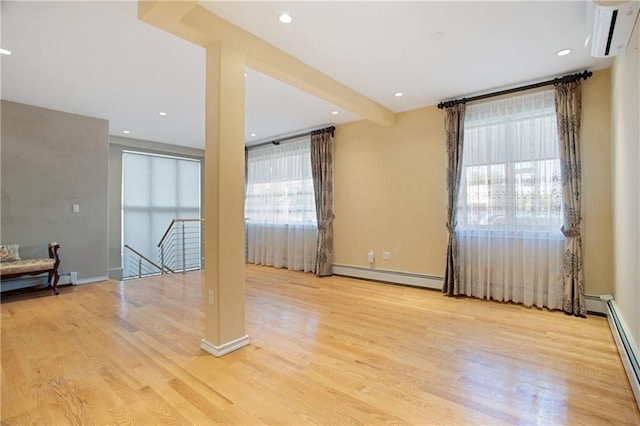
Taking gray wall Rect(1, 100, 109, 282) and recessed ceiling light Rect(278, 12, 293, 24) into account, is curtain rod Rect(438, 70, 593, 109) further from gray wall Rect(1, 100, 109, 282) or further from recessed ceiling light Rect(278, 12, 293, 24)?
gray wall Rect(1, 100, 109, 282)

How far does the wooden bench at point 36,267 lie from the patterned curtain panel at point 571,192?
662 centimetres

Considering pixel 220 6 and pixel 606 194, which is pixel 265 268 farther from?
A: pixel 606 194

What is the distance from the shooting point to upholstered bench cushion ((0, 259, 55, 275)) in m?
3.92

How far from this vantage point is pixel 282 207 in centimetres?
660

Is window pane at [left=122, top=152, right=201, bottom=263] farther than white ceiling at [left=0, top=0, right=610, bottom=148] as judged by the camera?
Yes

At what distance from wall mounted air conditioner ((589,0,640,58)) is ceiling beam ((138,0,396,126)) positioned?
2.35 metres

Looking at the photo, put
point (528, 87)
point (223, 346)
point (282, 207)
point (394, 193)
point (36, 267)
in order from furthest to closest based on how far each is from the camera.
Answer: point (282, 207) < point (394, 193) < point (36, 267) < point (528, 87) < point (223, 346)

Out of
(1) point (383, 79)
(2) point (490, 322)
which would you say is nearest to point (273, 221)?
(1) point (383, 79)

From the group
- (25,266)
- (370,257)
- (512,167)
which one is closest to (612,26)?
(512,167)

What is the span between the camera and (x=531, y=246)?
381 cm

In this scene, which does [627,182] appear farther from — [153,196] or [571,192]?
[153,196]

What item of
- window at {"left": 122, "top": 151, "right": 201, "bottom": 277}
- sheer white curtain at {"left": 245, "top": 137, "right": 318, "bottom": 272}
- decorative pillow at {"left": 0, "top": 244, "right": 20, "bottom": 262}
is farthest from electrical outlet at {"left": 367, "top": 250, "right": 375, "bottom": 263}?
→ decorative pillow at {"left": 0, "top": 244, "right": 20, "bottom": 262}

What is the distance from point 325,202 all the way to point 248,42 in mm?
3383

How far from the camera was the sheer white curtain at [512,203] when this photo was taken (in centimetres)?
368
